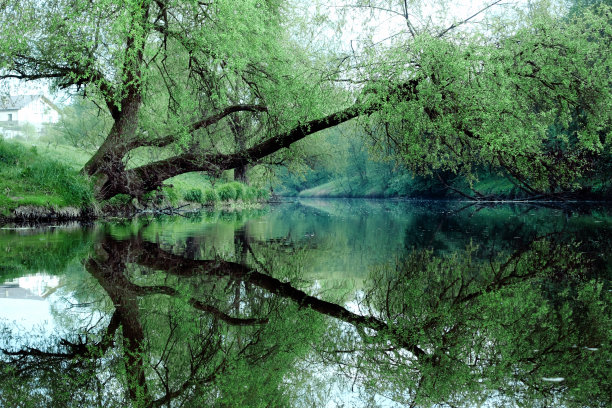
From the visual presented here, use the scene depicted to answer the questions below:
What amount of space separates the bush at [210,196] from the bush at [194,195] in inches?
25.2

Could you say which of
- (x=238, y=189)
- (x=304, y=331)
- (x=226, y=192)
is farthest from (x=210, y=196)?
(x=304, y=331)

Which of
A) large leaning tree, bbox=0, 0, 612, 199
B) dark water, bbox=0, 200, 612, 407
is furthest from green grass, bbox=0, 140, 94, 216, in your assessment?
dark water, bbox=0, 200, 612, 407

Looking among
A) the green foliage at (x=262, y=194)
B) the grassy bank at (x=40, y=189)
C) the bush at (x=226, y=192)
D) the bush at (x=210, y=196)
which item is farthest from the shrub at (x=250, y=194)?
the grassy bank at (x=40, y=189)

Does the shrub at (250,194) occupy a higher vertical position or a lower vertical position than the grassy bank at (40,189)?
lower

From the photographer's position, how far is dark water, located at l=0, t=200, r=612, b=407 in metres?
3.12

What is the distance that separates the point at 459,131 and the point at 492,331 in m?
8.48

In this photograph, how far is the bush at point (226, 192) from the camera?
103ft

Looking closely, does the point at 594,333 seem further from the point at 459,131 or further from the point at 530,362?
the point at 459,131

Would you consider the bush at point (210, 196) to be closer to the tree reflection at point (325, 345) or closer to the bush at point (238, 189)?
the bush at point (238, 189)

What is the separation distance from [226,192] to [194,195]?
4415 mm

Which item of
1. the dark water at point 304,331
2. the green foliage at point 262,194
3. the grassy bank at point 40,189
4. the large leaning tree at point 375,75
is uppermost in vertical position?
the large leaning tree at point 375,75

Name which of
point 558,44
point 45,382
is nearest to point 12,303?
point 45,382

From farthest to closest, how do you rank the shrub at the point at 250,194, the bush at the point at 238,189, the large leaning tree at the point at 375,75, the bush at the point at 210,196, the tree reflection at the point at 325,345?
the shrub at the point at 250,194, the bush at the point at 238,189, the bush at the point at 210,196, the large leaning tree at the point at 375,75, the tree reflection at the point at 325,345

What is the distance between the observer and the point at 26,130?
58.8m
